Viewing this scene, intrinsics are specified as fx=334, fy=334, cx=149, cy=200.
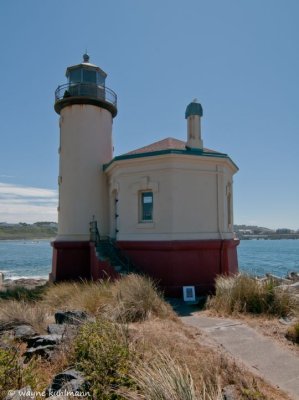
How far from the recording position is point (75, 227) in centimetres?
1756

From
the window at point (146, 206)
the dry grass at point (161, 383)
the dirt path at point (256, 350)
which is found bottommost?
the dirt path at point (256, 350)

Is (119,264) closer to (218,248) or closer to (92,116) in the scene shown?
(218,248)

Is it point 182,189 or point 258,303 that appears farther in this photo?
point 182,189

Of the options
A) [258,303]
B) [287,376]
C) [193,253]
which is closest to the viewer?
[287,376]

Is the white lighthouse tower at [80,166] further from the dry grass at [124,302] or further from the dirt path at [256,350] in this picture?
the dirt path at [256,350]

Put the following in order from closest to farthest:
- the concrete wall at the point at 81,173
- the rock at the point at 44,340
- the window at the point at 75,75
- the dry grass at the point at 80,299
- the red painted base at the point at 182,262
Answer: the rock at the point at 44,340, the dry grass at the point at 80,299, the red painted base at the point at 182,262, the concrete wall at the point at 81,173, the window at the point at 75,75

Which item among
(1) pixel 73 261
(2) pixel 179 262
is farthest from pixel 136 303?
(1) pixel 73 261

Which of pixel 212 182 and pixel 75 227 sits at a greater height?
pixel 212 182

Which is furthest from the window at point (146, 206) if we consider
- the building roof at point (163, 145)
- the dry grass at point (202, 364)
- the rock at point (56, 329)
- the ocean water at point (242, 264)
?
the rock at point (56, 329)

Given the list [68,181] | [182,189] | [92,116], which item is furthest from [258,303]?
[92,116]

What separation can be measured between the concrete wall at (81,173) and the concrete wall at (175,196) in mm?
2803

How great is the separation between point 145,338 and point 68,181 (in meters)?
12.7

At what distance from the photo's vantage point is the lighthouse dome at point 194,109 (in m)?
14.9

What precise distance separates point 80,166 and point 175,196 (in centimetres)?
631
